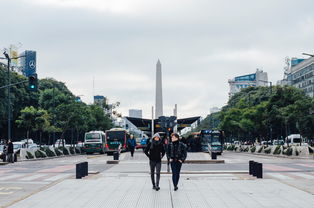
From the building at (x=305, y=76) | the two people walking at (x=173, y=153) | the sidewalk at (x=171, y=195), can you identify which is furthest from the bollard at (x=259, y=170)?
the building at (x=305, y=76)

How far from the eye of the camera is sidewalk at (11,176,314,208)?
11.1 m

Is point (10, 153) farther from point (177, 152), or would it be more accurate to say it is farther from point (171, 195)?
point (171, 195)

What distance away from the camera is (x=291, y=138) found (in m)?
86.1

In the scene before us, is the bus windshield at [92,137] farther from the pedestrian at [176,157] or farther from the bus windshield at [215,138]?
the pedestrian at [176,157]

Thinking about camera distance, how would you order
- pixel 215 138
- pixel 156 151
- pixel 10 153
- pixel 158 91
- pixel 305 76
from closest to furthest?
pixel 156 151, pixel 10 153, pixel 215 138, pixel 158 91, pixel 305 76

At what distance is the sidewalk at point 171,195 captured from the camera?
36.3 ft

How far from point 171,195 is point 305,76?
10471cm

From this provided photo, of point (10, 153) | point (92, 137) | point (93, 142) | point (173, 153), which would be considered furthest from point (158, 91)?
point (173, 153)

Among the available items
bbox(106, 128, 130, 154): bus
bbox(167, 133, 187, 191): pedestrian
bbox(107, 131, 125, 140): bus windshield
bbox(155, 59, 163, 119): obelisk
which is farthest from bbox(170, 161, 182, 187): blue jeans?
bbox(155, 59, 163, 119): obelisk

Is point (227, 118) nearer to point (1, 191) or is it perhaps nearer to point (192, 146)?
point (192, 146)

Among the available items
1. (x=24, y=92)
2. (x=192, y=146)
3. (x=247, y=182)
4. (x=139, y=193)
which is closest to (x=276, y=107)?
(x=192, y=146)

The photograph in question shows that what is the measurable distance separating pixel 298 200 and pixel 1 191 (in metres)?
8.19

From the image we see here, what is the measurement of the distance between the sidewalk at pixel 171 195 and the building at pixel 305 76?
306ft

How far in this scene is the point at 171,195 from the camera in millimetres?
12727
